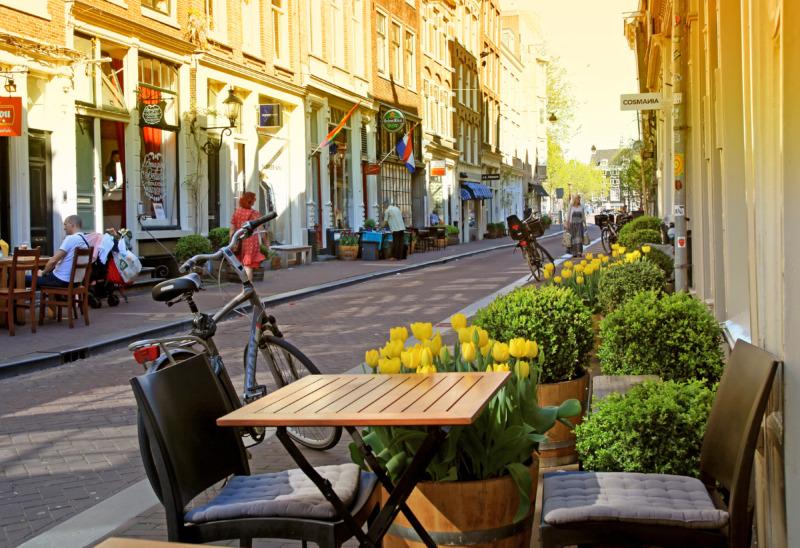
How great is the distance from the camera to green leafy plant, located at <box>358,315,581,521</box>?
136 inches

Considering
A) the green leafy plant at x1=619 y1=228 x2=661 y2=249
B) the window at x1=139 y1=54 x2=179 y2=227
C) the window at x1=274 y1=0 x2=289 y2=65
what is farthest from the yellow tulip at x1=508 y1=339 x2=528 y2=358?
the window at x1=274 y1=0 x2=289 y2=65

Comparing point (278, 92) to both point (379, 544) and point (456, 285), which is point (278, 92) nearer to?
point (456, 285)

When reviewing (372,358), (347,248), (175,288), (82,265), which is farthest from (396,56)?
(372,358)

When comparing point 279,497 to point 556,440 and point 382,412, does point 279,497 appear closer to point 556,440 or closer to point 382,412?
point 382,412

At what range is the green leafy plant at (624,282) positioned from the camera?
27.2 feet

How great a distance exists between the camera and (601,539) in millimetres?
3086

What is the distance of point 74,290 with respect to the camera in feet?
42.3

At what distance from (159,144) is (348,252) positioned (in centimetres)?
999

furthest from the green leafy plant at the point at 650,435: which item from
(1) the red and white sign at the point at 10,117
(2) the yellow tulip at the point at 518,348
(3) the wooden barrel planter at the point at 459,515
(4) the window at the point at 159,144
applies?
(4) the window at the point at 159,144

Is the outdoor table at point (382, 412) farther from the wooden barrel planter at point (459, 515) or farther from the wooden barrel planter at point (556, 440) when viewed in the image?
the wooden barrel planter at point (556, 440)

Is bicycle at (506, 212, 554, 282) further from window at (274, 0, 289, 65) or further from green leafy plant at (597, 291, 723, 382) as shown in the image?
green leafy plant at (597, 291, 723, 382)

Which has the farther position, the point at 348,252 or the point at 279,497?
the point at 348,252

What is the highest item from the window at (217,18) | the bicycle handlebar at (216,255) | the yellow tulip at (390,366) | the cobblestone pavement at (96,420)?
the window at (217,18)

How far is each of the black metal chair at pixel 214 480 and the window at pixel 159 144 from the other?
55.1 feet
